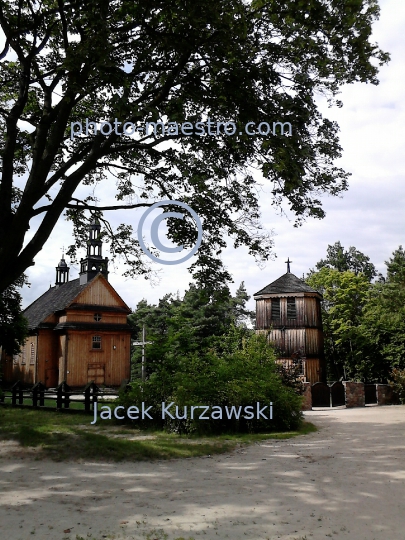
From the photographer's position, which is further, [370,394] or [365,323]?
[365,323]

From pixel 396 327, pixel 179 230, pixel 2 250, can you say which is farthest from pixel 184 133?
pixel 396 327

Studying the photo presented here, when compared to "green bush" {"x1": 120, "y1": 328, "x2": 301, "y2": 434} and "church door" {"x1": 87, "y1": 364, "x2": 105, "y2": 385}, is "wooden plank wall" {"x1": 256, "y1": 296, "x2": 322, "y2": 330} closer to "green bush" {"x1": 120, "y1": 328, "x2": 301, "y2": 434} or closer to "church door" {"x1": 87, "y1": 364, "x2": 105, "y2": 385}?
"church door" {"x1": 87, "y1": 364, "x2": 105, "y2": 385}

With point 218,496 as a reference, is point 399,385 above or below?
above

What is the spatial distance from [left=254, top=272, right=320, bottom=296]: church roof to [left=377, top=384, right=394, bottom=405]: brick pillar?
31.5ft

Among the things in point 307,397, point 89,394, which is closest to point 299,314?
point 307,397

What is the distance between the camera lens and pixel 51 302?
139 feet

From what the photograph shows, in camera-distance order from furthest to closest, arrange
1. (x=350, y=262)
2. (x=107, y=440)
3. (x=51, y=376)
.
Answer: (x=350, y=262) < (x=51, y=376) < (x=107, y=440)

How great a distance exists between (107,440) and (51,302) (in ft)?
107

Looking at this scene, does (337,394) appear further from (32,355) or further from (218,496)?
(32,355)

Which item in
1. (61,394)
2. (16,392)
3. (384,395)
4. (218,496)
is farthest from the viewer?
(384,395)

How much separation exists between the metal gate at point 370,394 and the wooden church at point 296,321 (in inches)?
268

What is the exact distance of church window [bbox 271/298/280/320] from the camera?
116 ft

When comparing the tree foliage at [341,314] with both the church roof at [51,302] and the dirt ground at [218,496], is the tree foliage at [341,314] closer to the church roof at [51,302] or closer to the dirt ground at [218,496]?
the church roof at [51,302]

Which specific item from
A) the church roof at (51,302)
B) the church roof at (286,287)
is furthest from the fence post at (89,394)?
the church roof at (51,302)
